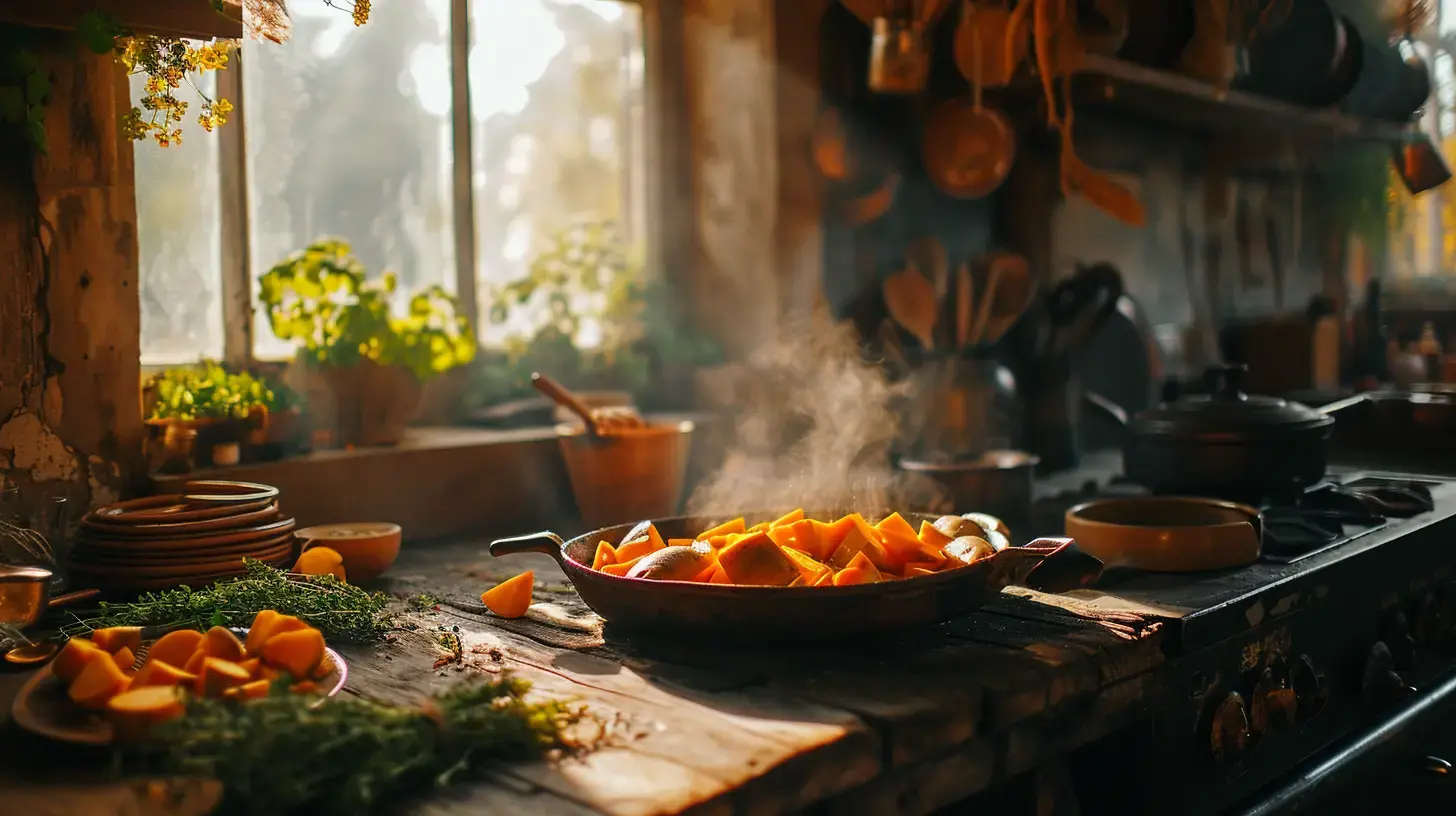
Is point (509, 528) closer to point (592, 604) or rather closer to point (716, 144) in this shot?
point (592, 604)

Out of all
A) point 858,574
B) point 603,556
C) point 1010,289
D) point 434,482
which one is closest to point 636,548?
point 603,556

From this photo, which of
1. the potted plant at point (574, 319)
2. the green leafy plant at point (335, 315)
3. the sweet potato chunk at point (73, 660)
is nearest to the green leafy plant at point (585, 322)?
the potted plant at point (574, 319)

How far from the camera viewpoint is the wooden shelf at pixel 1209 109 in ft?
8.72

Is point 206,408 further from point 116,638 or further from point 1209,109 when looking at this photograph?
point 1209,109

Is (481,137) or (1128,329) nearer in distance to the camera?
(481,137)

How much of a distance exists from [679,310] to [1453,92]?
3.27 meters

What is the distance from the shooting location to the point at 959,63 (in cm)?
272

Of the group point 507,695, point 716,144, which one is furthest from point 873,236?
point 507,695

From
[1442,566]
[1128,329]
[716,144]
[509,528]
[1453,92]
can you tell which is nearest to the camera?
[1442,566]

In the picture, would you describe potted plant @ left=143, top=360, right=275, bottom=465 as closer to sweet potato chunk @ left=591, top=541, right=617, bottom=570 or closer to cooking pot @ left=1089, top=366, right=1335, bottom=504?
sweet potato chunk @ left=591, top=541, right=617, bottom=570

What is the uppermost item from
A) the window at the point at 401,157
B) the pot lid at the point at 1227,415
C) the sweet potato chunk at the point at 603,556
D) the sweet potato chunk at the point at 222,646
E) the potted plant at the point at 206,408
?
the window at the point at 401,157

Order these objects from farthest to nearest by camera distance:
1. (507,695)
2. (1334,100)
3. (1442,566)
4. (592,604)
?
(1334,100)
(1442,566)
(592,604)
(507,695)

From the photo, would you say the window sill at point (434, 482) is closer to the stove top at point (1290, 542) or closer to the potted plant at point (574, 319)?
the potted plant at point (574, 319)

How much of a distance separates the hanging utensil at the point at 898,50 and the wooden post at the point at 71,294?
161cm
